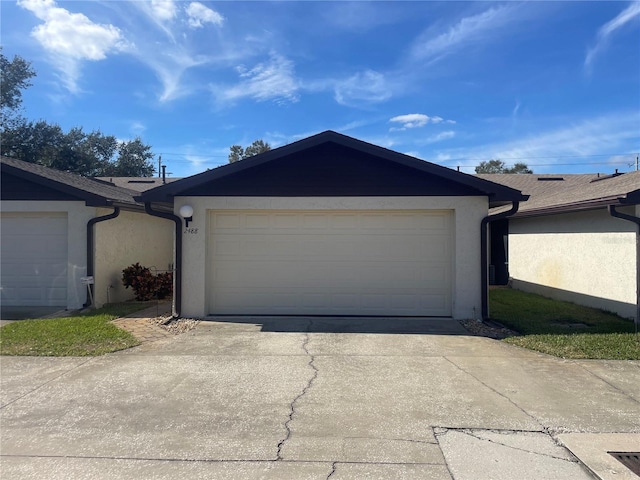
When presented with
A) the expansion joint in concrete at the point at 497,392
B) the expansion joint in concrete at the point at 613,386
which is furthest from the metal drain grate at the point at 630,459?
the expansion joint in concrete at the point at 613,386

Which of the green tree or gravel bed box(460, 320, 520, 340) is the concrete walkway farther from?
the green tree

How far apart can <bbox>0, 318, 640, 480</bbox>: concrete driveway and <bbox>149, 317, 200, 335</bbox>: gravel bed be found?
3.35 ft

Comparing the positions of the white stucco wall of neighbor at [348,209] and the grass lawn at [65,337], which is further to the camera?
the white stucco wall of neighbor at [348,209]

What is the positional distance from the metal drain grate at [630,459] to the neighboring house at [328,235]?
508cm

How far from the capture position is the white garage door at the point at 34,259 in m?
9.67

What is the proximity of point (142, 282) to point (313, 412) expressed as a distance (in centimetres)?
814

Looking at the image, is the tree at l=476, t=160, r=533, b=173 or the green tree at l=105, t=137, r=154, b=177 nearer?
the green tree at l=105, t=137, r=154, b=177

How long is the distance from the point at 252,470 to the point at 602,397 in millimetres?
3757

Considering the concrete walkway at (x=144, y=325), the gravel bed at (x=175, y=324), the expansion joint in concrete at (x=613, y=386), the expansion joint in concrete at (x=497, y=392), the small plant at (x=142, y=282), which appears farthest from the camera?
the small plant at (x=142, y=282)

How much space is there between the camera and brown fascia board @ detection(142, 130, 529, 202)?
8156 mm

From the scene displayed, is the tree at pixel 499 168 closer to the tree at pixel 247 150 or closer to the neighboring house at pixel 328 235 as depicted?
the tree at pixel 247 150

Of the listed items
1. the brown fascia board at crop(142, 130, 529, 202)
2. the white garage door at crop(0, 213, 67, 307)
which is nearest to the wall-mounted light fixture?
the brown fascia board at crop(142, 130, 529, 202)

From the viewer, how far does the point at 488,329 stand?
25.2 ft

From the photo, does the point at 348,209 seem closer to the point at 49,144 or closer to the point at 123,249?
the point at 123,249
